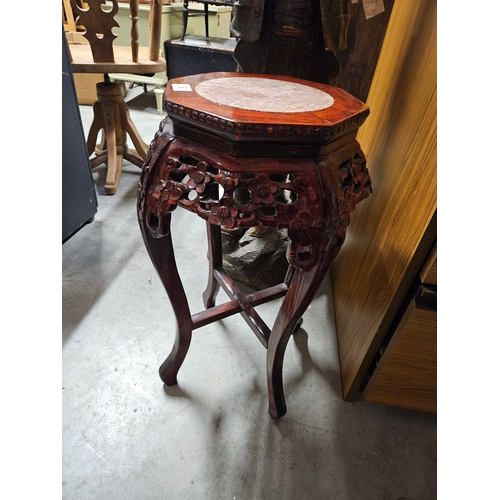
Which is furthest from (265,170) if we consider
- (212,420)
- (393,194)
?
(212,420)

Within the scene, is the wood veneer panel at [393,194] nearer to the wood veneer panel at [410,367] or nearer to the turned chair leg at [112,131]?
the wood veneer panel at [410,367]

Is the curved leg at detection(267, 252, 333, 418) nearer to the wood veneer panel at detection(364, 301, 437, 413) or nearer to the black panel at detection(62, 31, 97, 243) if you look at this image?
the wood veneer panel at detection(364, 301, 437, 413)

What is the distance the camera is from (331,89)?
80 centimetres

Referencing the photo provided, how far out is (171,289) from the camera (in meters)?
0.85

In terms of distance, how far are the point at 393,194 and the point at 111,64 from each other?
58.4 inches

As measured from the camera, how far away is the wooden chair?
1.53m

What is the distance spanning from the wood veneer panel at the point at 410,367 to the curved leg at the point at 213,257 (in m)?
0.60

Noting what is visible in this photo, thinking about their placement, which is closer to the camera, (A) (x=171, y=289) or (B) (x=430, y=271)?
(B) (x=430, y=271)

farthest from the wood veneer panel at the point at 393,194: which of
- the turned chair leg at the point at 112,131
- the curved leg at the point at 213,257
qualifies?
the turned chair leg at the point at 112,131

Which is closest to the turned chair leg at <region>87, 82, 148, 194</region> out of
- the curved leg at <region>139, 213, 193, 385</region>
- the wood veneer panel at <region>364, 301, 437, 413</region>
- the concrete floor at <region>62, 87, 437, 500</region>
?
the concrete floor at <region>62, 87, 437, 500</region>

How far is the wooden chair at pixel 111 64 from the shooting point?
1.53 metres

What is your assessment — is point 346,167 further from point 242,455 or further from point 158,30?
point 158,30

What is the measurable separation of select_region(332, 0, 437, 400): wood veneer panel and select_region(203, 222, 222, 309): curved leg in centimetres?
47

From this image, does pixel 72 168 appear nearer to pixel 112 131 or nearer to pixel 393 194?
pixel 112 131
